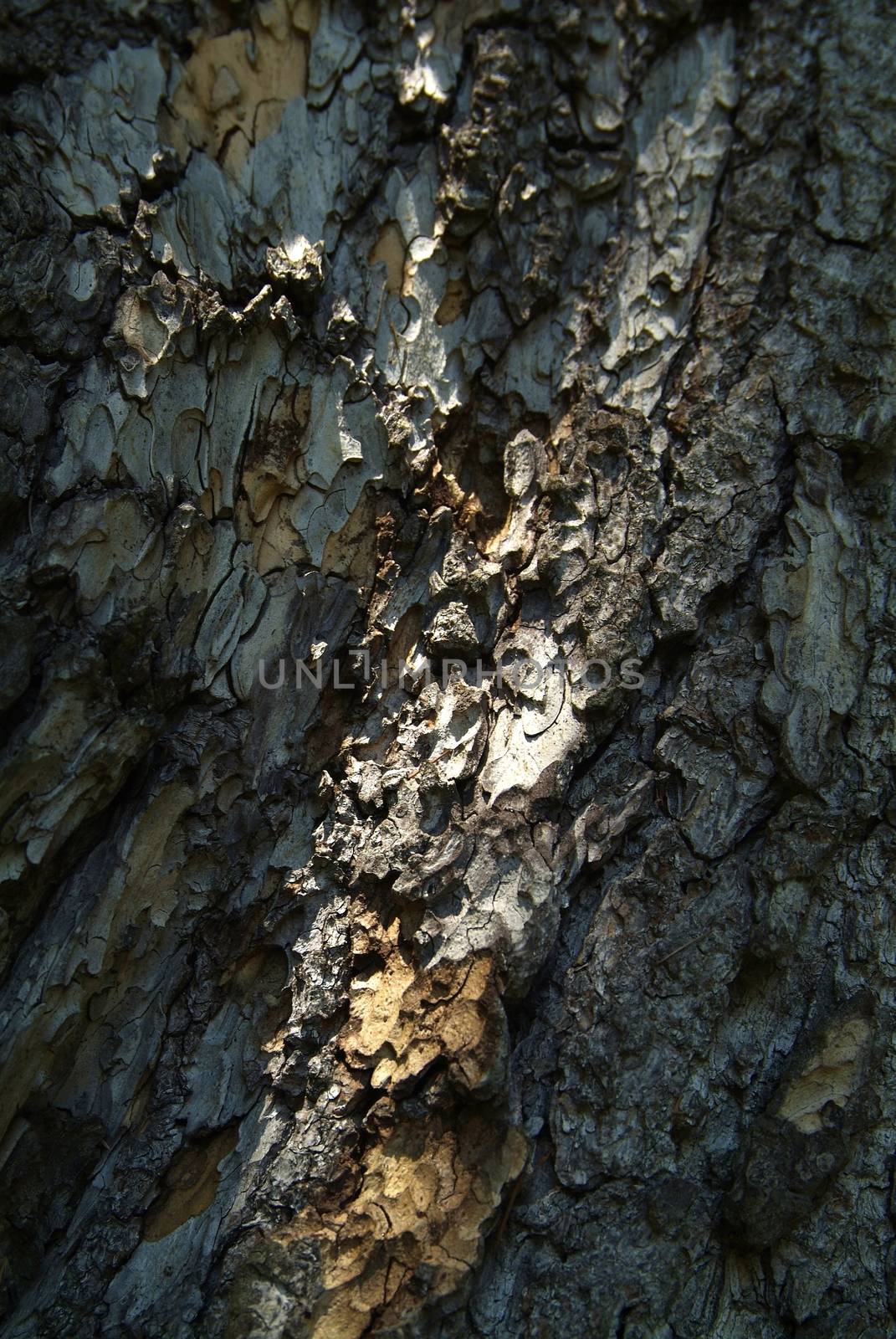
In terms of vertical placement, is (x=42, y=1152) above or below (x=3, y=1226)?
above

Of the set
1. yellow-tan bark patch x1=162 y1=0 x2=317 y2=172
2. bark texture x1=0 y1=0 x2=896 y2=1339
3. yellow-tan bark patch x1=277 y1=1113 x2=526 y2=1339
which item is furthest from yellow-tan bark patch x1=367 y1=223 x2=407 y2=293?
yellow-tan bark patch x1=277 y1=1113 x2=526 y2=1339

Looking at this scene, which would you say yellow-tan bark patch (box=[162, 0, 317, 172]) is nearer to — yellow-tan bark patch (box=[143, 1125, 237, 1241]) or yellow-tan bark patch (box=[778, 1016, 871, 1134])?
yellow-tan bark patch (box=[143, 1125, 237, 1241])

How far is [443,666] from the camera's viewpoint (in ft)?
7.02

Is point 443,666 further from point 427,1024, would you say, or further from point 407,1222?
point 407,1222

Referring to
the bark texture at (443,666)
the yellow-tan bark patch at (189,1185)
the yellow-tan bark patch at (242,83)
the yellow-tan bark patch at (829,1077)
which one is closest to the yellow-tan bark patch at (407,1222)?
the bark texture at (443,666)

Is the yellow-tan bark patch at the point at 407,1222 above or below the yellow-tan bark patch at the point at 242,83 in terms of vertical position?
below

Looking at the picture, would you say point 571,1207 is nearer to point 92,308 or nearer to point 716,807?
point 716,807

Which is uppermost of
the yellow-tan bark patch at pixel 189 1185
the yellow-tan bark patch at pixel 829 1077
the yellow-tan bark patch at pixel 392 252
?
the yellow-tan bark patch at pixel 392 252

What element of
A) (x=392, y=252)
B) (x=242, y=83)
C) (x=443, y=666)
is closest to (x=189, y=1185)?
(x=443, y=666)

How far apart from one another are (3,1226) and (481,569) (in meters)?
1.76

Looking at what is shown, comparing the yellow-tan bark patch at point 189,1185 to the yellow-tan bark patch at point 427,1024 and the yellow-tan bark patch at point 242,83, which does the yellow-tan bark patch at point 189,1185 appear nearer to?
the yellow-tan bark patch at point 427,1024

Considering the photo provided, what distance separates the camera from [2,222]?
2.04 meters

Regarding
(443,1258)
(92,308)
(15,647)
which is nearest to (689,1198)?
(443,1258)

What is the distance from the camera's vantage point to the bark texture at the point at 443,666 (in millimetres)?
1815
